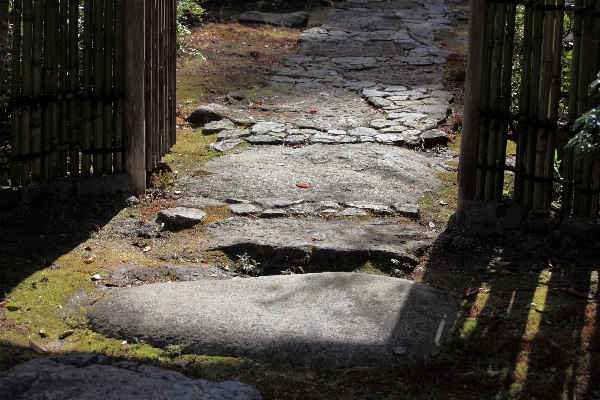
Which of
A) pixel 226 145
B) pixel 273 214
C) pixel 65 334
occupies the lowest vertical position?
pixel 65 334

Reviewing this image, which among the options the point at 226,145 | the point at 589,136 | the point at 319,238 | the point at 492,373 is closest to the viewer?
the point at 492,373

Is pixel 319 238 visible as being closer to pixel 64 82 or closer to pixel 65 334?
pixel 65 334

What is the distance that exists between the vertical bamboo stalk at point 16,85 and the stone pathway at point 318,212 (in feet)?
3.54

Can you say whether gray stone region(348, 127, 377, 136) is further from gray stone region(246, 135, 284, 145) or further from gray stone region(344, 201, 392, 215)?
gray stone region(344, 201, 392, 215)

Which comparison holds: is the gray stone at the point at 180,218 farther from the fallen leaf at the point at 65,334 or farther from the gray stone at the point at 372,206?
the fallen leaf at the point at 65,334

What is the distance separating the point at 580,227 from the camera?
5.20 m

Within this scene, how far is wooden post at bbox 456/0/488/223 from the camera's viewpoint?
218 inches

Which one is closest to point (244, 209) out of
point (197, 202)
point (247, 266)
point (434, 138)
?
point (197, 202)

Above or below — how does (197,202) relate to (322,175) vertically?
below

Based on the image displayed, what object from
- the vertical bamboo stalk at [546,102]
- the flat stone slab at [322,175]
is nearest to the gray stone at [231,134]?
the flat stone slab at [322,175]

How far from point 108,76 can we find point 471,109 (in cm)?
264

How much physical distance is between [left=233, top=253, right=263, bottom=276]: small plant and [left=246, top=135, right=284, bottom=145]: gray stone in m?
2.73

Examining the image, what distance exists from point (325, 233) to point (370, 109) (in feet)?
12.5

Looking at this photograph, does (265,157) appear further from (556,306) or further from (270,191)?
(556,306)
